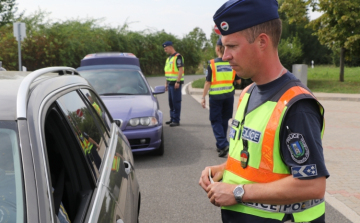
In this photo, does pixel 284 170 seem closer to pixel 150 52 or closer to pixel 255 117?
pixel 255 117

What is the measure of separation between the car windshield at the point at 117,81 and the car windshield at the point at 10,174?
6.20m

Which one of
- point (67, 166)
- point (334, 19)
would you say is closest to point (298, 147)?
point (67, 166)

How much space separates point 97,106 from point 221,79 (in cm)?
409

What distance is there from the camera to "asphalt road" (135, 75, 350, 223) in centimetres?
470

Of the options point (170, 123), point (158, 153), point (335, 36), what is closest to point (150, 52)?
point (335, 36)

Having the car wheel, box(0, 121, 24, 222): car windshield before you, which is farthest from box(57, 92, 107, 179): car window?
the car wheel

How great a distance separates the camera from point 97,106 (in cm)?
347

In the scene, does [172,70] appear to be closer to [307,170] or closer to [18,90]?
[18,90]

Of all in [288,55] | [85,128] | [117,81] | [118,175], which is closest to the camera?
[85,128]

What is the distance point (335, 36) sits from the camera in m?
22.8

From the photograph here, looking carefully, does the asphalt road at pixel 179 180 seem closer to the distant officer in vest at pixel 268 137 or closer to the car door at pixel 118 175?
the car door at pixel 118 175

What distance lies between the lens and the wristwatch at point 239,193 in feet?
6.24

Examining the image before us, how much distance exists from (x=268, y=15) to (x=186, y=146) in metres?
6.35

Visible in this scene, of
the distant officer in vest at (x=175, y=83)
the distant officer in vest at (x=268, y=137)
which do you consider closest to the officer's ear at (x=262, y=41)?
the distant officer in vest at (x=268, y=137)
